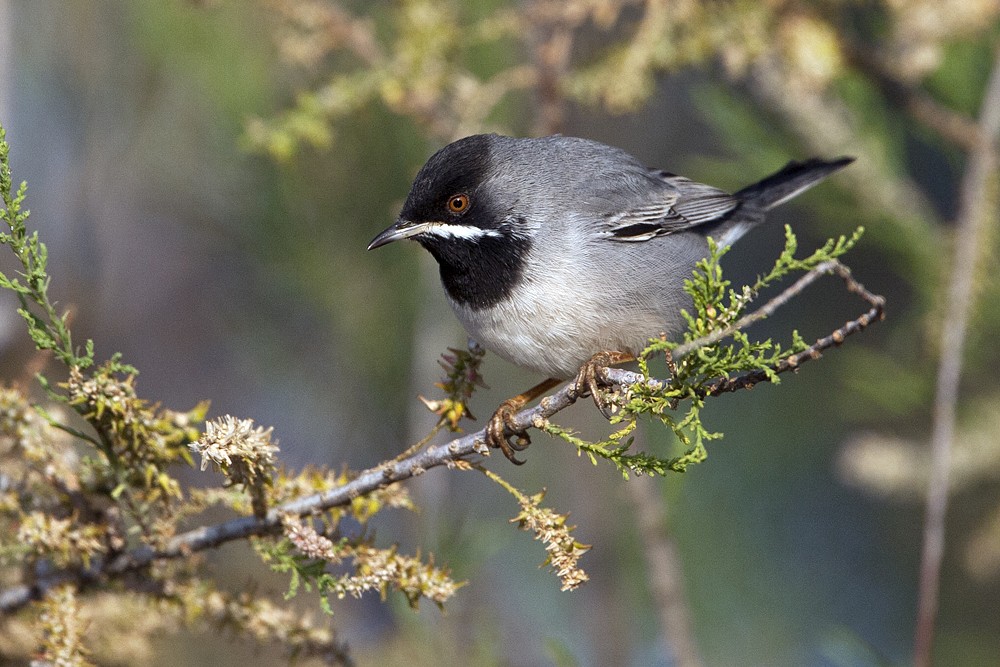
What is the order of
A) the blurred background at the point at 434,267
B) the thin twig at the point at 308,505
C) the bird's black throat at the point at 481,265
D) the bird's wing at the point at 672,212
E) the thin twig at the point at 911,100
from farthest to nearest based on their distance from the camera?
the thin twig at the point at 911,100 → the blurred background at the point at 434,267 → the bird's wing at the point at 672,212 → the bird's black throat at the point at 481,265 → the thin twig at the point at 308,505

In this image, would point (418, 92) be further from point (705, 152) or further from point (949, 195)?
point (949, 195)

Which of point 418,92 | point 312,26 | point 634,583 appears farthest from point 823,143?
point 634,583

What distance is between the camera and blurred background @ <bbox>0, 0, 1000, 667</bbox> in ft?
12.3

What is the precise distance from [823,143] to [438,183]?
1.95 metres

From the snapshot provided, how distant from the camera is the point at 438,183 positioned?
3.29 meters

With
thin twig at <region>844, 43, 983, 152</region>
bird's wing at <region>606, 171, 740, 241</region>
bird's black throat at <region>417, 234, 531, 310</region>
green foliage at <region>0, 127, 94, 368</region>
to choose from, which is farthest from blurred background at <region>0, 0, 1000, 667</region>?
green foliage at <region>0, 127, 94, 368</region>

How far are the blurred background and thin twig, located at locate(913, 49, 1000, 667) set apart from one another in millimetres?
201

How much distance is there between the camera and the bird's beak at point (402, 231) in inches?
128

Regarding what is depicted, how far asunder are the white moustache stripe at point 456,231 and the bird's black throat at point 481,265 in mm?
12

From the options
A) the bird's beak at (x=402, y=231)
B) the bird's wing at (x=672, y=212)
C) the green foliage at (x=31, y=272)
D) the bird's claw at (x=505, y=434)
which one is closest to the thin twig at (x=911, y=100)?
the bird's wing at (x=672, y=212)

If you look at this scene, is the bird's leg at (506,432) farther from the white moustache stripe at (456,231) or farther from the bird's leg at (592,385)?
the white moustache stripe at (456,231)

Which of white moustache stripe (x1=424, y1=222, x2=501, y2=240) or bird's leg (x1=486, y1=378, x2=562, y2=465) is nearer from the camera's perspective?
bird's leg (x1=486, y1=378, x2=562, y2=465)

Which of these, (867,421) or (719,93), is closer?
(719,93)

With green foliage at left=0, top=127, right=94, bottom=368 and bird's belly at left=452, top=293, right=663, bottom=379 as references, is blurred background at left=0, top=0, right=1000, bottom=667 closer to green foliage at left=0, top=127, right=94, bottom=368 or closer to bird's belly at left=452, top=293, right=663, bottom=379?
bird's belly at left=452, top=293, right=663, bottom=379
